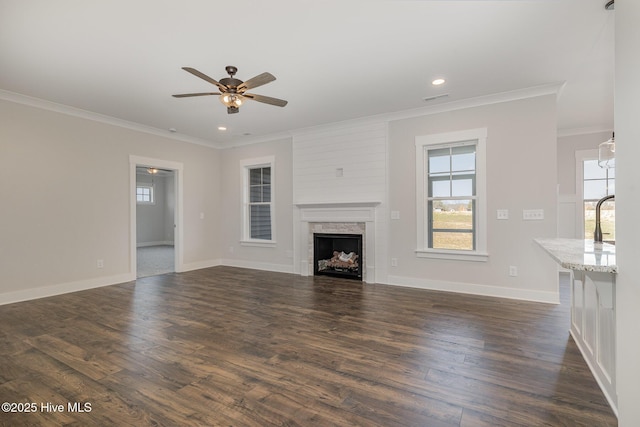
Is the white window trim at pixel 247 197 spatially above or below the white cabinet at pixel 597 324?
above

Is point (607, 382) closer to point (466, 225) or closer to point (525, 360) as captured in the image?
point (525, 360)

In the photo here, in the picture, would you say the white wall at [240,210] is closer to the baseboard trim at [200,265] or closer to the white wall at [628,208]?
the baseboard trim at [200,265]

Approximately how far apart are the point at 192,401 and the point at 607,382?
2602mm

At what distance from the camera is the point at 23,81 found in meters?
3.73

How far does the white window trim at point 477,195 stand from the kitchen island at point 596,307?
167cm

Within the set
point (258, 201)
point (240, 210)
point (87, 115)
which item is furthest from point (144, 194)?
point (87, 115)

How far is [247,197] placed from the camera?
22.6 ft

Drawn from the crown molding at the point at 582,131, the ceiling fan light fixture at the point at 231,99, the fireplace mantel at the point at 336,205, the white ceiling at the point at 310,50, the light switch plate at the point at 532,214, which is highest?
the white ceiling at the point at 310,50

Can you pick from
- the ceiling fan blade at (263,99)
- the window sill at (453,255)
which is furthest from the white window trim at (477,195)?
the ceiling fan blade at (263,99)

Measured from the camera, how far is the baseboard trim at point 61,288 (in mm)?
4141

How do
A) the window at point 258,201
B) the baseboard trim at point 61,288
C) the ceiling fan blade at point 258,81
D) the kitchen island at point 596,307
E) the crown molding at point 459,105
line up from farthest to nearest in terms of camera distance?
the window at point 258,201 → the baseboard trim at point 61,288 → the crown molding at point 459,105 → the ceiling fan blade at point 258,81 → the kitchen island at point 596,307

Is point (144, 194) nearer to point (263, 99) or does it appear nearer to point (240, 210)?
point (240, 210)

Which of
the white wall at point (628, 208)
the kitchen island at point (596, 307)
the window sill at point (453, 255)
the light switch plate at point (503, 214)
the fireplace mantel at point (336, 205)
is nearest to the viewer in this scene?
the white wall at point (628, 208)

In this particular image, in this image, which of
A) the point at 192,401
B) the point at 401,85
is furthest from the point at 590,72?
the point at 192,401
